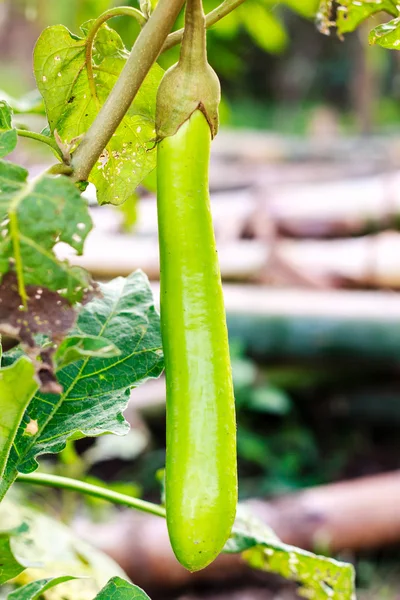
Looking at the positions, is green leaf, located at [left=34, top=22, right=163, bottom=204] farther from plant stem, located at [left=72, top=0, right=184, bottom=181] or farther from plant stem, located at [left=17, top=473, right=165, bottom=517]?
plant stem, located at [left=17, top=473, right=165, bottom=517]

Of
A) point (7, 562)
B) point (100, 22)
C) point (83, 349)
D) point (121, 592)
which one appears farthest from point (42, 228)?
point (7, 562)

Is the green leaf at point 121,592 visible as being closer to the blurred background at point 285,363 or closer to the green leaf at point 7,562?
the green leaf at point 7,562

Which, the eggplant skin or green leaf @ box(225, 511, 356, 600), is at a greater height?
the eggplant skin

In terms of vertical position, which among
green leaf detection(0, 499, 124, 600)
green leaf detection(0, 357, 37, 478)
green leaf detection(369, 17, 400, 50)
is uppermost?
green leaf detection(369, 17, 400, 50)

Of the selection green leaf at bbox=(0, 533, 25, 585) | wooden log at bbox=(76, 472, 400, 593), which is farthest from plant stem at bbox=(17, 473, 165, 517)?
wooden log at bbox=(76, 472, 400, 593)

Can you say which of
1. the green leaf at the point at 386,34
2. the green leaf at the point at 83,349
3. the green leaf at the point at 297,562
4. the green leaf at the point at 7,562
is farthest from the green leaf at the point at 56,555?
the green leaf at the point at 386,34
